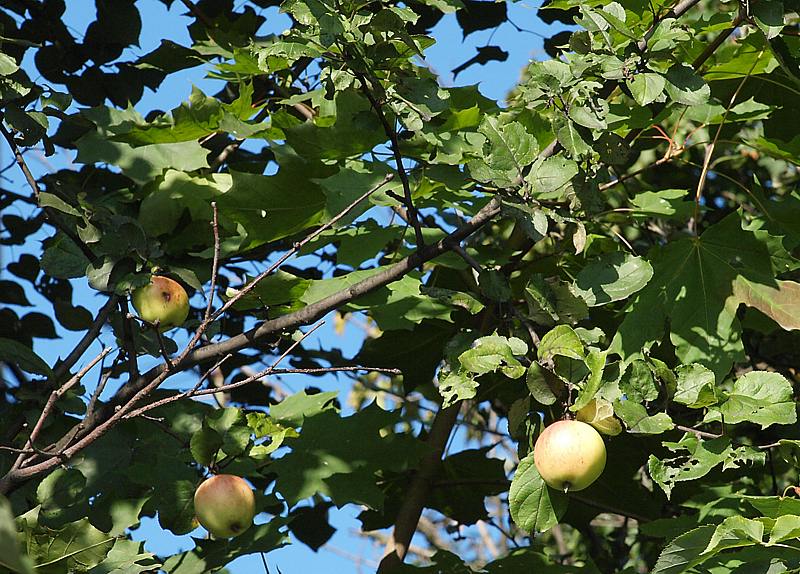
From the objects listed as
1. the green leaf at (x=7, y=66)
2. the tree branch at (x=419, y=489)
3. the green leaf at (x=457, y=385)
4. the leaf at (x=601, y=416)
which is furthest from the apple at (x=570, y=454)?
the green leaf at (x=7, y=66)

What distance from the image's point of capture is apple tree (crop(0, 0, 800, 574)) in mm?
1486

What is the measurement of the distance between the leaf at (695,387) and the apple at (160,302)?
0.86 metres

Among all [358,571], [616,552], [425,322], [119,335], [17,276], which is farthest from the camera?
[358,571]

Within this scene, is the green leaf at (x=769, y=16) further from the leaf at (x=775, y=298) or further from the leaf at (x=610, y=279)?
the leaf at (x=775, y=298)

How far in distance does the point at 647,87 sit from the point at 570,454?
54 cm

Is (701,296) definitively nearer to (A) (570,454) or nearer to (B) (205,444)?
(A) (570,454)

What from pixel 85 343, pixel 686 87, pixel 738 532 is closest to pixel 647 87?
pixel 686 87

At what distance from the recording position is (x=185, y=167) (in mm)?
2246

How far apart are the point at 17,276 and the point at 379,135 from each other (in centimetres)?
137

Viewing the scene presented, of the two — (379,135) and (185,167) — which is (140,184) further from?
(379,135)

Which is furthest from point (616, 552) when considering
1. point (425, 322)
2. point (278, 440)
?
point (278, 440)

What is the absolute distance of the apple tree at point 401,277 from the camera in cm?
149

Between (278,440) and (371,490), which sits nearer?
(278,440)

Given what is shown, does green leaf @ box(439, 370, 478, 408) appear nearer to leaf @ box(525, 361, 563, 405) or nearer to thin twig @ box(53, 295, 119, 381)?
leaf @ box(525, 361, 563, 405)
